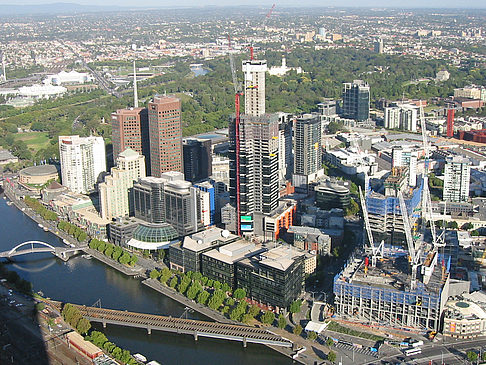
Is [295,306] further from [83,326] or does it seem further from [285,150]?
[285,150]

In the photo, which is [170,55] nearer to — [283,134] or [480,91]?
[480,91]

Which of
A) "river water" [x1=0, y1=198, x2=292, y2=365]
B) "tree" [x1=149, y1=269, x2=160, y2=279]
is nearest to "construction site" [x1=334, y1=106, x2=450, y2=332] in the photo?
"river water" [x1=0, y1=198, x2=292, y2=365]

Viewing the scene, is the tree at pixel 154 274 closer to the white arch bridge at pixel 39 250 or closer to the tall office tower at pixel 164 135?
the white arch bridge at pixel 39 250

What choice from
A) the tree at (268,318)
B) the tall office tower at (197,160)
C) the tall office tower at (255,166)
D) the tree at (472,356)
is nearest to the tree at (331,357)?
the tree at (268,318)

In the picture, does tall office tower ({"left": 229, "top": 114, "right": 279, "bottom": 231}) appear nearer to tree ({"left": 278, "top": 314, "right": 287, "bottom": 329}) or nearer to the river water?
the river water

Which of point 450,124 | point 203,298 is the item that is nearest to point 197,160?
point 203,298

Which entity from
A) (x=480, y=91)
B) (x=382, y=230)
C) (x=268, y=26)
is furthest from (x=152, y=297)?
(x=268, y=26)
